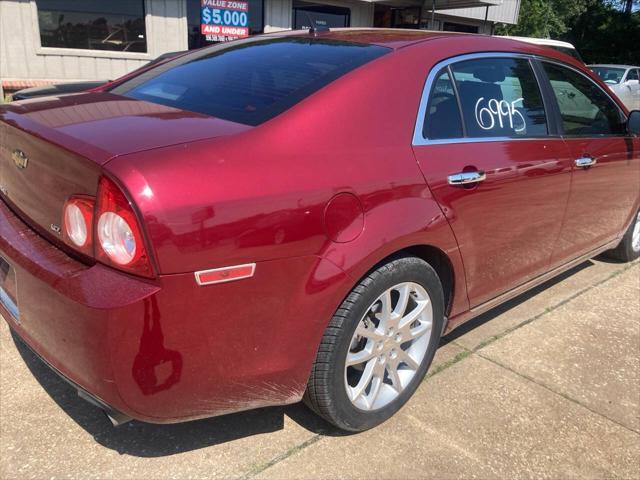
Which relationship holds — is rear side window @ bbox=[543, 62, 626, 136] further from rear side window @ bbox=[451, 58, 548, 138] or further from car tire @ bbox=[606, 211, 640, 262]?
car tire @ bbox=[606, 211, 640, 262]

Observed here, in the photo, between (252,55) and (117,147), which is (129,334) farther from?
(252,55)

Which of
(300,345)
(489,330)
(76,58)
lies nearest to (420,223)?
(300,345)

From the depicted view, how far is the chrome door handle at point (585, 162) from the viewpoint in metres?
3.20

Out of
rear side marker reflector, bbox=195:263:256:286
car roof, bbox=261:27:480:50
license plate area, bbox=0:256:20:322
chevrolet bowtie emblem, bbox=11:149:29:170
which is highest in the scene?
car roof, bbox=261:27:480:50

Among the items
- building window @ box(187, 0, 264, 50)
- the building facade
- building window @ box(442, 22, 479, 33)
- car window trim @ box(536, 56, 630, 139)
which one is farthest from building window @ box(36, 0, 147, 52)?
building window @ box(442, 22, 479, 33)

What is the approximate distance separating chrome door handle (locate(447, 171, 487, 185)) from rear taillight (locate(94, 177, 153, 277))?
133 centimetres

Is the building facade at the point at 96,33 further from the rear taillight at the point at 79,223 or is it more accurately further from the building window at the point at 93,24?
the rear taillight at the point at 79,223

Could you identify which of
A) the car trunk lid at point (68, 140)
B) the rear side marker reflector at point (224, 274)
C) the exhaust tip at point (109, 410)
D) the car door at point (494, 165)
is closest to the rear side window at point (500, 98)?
the car door at point (494, 165)

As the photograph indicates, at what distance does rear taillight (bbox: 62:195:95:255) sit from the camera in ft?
5.74

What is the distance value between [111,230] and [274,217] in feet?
1.64

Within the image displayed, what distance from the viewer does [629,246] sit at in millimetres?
4566

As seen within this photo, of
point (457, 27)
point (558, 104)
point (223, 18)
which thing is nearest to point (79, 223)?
point (558, 104)

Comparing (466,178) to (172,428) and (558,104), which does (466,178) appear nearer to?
(558,104)

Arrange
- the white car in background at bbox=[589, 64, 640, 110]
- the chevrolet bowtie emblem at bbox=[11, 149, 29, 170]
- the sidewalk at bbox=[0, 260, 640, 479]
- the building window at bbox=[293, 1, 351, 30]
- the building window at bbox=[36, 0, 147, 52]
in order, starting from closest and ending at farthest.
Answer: the chevrolet bowtie emblem at bbox=[11, 149, 29, 170] → the sidewalk at bbox=[0, 260, 640, 479] → the building window at bbox=[36, 0, 147, 52] → the building window at bbox=[293, 1, 351, 30] → the white car in background at bbox=[589, 64, 640, 110]
